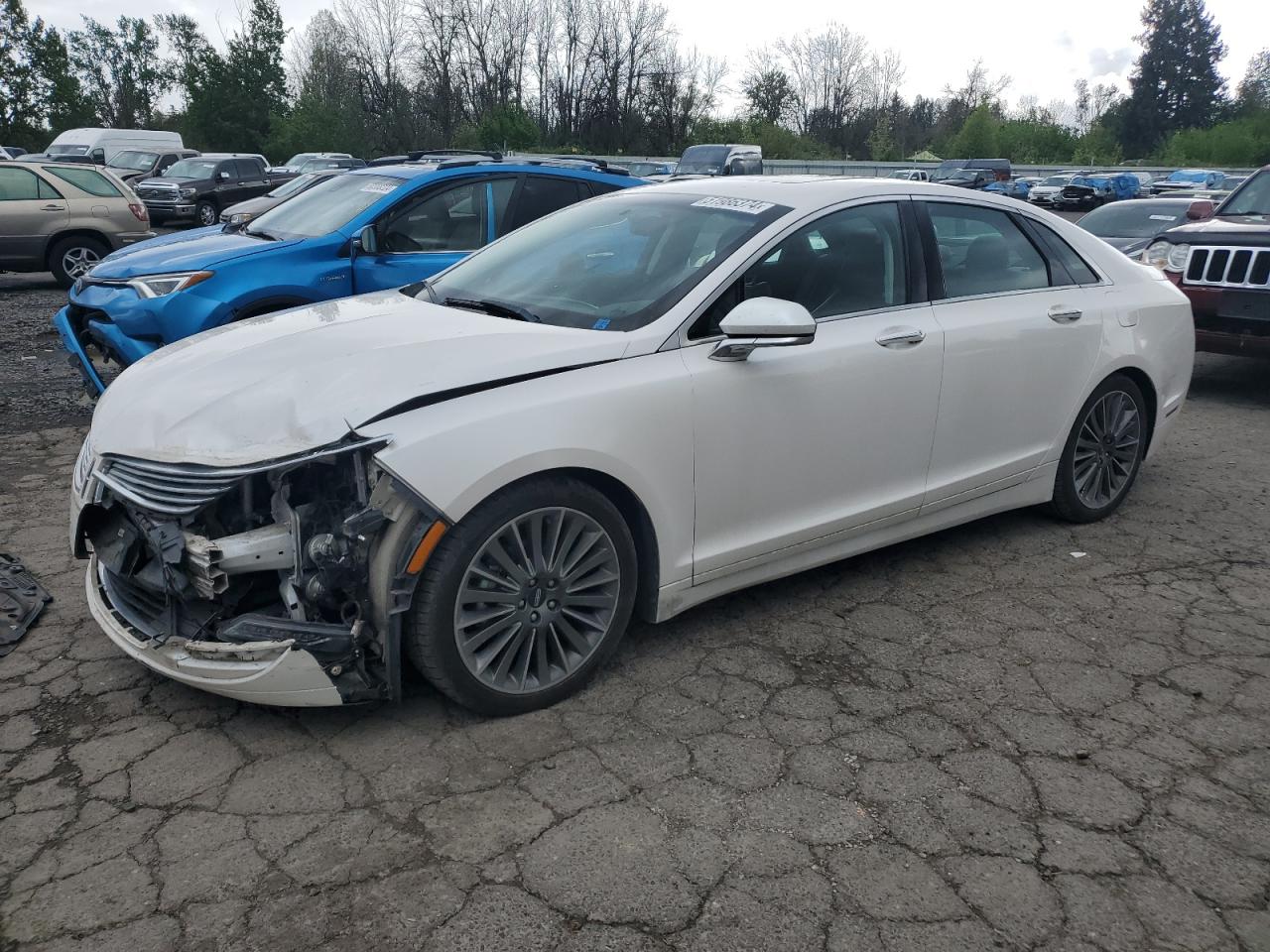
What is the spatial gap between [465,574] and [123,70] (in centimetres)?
8350

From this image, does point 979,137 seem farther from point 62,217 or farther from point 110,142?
point 62,217

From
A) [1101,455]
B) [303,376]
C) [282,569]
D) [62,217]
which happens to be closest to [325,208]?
[303,376]

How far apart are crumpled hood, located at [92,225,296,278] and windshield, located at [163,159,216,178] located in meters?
17.7

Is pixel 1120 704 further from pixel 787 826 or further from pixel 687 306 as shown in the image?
pixel 687 306

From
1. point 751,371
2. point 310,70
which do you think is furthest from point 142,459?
point 310,70

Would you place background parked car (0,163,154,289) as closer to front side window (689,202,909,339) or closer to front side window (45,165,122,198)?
front side window (45,165,122,198)

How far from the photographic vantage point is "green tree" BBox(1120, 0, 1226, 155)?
74.0 metres

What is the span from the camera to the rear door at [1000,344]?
418cm

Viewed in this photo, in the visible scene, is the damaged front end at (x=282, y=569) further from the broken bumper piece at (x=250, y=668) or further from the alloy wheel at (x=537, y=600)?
the alloy wheel at (x=537, y=600)

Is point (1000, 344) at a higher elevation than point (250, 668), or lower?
higher

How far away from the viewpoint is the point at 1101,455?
4992mm

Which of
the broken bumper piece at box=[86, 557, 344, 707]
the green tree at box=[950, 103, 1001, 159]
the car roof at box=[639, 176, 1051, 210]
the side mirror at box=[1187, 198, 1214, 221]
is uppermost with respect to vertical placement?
the green tree at box=[950, 103, 1001, 159]

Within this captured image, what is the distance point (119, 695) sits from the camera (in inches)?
131

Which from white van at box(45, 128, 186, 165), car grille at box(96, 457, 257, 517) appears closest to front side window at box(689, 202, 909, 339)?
car grille at box(96, 457, 257, 517)
